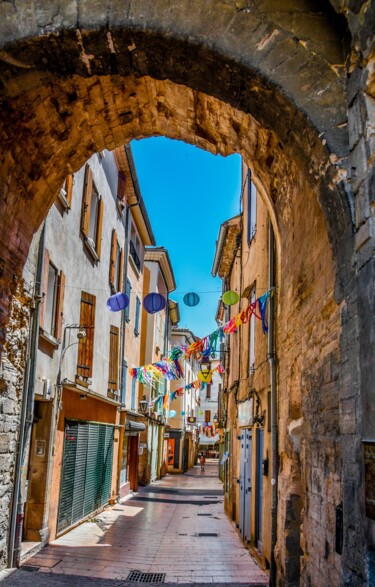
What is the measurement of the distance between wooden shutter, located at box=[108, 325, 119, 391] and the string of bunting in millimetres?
1635

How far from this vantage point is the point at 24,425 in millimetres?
7703

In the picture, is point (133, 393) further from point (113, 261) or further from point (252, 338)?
point (252, 338)

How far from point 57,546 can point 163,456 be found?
2455 cm

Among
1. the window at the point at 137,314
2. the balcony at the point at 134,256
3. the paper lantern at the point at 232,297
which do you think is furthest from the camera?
the window at the point at 137,314

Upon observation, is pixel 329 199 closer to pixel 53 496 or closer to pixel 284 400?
pixel 284 400

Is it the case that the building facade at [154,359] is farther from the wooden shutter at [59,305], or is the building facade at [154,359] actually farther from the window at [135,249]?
the wooden shutter at [59,305]

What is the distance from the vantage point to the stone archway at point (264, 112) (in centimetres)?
403

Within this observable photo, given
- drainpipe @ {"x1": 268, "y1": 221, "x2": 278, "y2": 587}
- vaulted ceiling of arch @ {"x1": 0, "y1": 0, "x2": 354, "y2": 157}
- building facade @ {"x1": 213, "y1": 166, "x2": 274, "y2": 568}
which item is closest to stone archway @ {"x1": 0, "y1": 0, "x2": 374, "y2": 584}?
vaulted ceiling of arch @ {"x1": 0, "y1": 0, "x2": 354, "y2": 157}

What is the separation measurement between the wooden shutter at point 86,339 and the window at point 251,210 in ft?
12.4

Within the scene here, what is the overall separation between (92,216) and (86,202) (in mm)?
1391

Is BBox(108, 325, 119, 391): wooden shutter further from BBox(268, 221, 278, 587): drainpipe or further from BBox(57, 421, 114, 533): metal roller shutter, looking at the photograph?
BBox(268, 221, 278, 587): drainpipe

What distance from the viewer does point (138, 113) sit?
22.3 ft

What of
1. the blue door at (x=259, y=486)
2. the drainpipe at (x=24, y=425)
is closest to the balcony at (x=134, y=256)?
the blue door at (x=259, y=486)

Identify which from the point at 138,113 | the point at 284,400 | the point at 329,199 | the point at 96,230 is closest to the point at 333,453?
the point at 329,199
